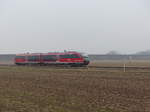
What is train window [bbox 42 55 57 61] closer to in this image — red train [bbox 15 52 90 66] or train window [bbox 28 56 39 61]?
red train [bbox 15 52 90 66]

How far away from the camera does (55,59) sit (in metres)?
39.2

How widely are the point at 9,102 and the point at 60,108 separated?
280 centimetres

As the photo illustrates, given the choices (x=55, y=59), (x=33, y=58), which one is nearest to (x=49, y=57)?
(x=55, y=59)

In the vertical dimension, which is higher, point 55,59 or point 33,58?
point 33,58

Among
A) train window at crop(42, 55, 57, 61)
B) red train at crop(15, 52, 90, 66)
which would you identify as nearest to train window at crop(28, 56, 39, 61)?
red train at crop(15, 52, 90, 66)

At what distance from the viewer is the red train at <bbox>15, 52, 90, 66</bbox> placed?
118ft

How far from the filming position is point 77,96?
1135cm

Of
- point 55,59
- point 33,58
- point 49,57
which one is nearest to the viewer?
point 55,59

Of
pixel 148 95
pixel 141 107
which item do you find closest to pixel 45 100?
pixel 141 107

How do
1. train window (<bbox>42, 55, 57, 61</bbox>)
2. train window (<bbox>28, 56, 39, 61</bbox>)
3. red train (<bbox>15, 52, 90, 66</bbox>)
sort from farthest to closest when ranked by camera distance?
train window (<bbox>28, 56, 39, 61</bbox>) → train window (<bbox>42, 55, 57, 61</bbox>) → red train (<bbox>15, 52, 90, 66</bbox>)

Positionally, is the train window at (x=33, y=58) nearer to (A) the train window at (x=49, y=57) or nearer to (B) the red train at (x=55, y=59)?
(B) the red train at (x=55, y=59)

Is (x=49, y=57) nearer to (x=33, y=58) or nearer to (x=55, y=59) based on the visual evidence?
(x=55, y=59)

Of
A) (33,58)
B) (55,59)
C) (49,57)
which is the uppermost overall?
(49,57)

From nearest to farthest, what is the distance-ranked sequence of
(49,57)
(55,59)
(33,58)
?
(55,59) → (49,57) → (33,58)
